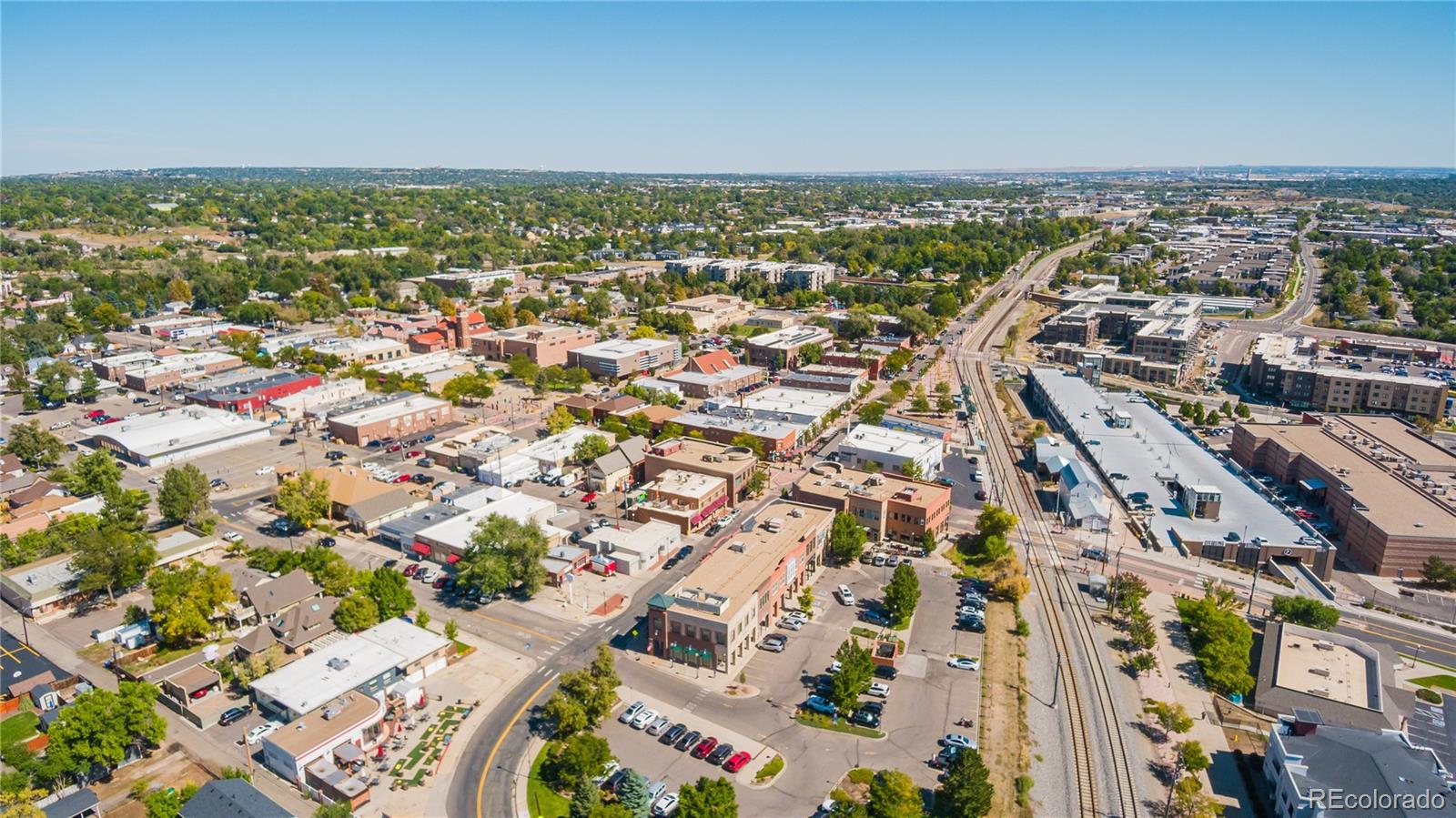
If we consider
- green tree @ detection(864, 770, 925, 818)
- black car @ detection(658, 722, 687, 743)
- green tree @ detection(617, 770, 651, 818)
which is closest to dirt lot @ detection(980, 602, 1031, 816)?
green tree @ detection(864, 770, 925, 818)

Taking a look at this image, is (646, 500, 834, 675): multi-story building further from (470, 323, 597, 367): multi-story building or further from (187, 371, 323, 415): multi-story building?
(187, 371, 323, 415): multi-story building

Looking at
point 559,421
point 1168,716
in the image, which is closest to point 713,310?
point 559,421

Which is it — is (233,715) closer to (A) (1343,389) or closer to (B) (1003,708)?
(B) (1003,708)

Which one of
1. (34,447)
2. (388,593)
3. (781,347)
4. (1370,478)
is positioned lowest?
(388,593)

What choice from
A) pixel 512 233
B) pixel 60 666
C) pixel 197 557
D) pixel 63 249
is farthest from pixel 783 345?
pixel 63 249

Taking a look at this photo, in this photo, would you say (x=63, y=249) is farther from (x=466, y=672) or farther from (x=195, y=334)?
(x=466, y=672)

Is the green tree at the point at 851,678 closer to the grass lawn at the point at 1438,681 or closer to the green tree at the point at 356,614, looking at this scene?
the green tree at the point at 356,614

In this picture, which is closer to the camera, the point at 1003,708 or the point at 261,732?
the point at 261,732

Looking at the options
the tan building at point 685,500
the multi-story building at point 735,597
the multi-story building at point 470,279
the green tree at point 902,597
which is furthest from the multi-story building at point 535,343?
the green tree at point 902,597
